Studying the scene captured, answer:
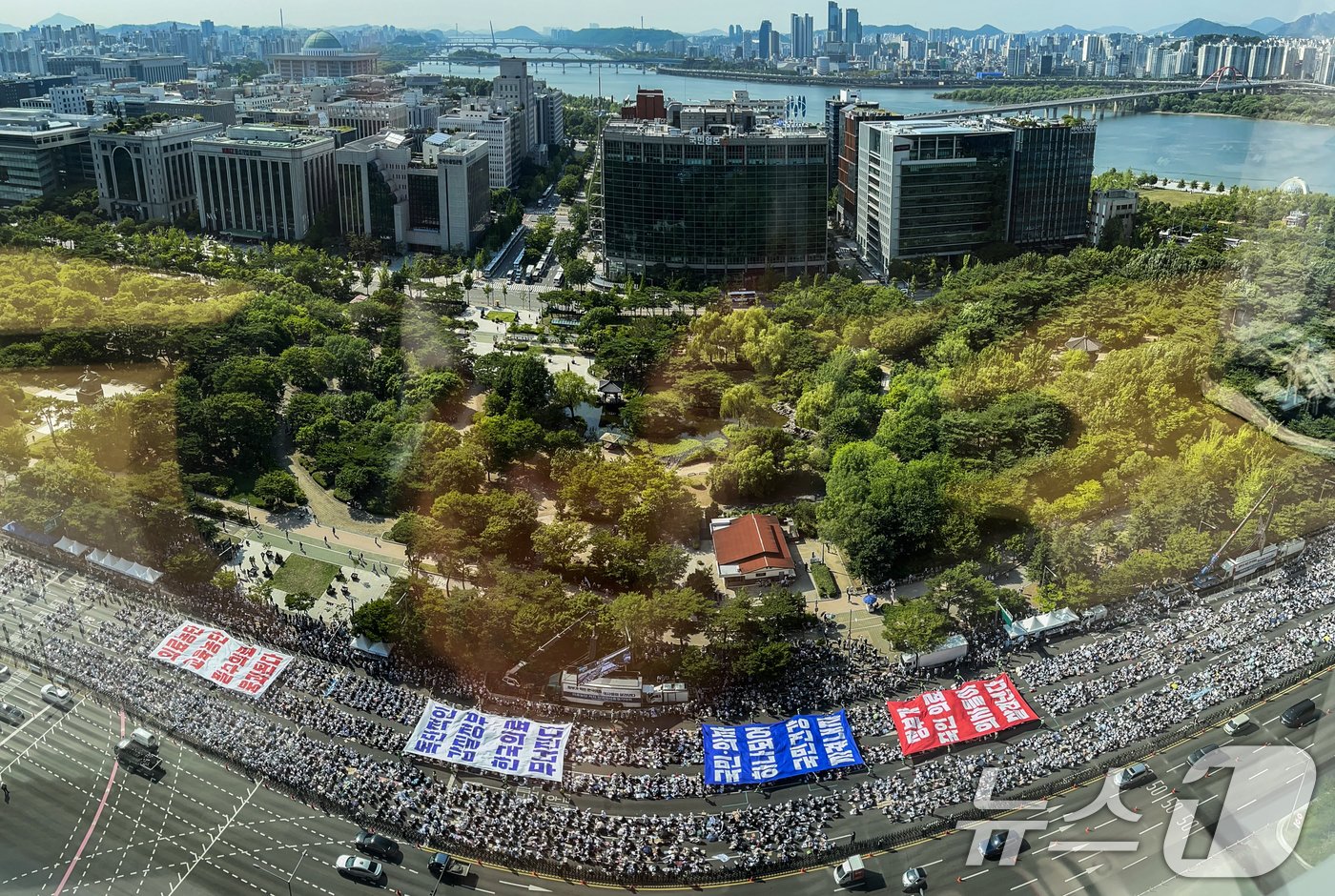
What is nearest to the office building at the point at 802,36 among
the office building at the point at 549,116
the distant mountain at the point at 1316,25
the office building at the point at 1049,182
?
the office building at the point at 549,116

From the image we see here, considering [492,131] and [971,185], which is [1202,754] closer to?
[971,185]

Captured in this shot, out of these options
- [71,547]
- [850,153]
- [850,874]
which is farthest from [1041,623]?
[850,153]

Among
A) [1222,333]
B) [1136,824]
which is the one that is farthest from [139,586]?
[1222,333]

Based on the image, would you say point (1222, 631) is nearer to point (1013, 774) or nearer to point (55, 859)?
point (1013, 774)

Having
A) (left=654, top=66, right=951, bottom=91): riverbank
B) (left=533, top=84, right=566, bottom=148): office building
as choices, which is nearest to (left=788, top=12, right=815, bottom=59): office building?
(left=654, top=66, right=951, bottom=91): riverbank

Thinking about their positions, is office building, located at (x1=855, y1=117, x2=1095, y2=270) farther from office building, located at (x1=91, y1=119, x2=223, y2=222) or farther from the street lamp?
the street lamp

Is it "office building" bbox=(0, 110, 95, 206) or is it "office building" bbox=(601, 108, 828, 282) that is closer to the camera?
"office building" bbox=(601, 108, 828, 282)
